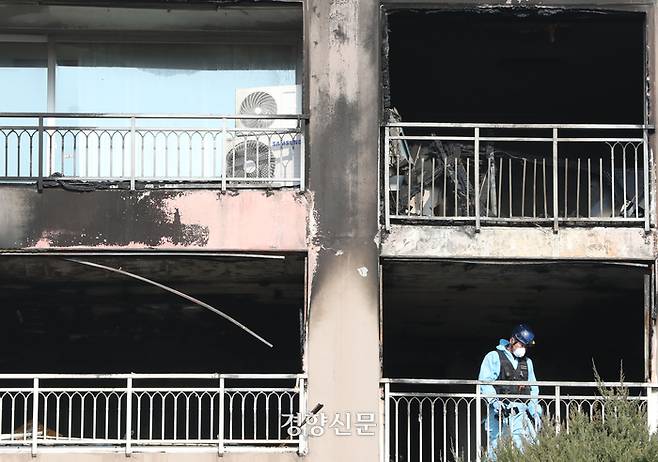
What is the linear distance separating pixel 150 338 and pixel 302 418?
5.68 m

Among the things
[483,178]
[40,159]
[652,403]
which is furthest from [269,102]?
[652,403]

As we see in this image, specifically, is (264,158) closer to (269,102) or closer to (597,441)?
(269,102)

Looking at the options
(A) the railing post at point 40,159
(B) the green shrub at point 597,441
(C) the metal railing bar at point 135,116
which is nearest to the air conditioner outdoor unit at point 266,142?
(C) the metal railing bar at point 135,116

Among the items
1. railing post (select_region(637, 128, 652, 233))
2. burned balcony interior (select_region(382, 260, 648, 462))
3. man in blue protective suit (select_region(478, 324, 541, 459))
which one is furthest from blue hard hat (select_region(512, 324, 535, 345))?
railing post (select_region(637, 128, 652, 233))

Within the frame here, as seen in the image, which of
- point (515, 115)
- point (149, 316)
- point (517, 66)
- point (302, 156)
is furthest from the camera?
point (515, 115)

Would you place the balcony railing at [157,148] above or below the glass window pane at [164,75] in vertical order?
below

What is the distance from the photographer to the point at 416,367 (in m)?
20.5

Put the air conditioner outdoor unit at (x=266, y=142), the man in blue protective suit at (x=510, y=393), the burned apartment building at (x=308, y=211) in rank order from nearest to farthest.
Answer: the man in blue protective suit at (x=510, y=393) < the burned apartment building at (x=308, y=211) < the air conditioner outdoor unit at (x=266, y=142)

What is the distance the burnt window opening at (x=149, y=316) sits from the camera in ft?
52.3

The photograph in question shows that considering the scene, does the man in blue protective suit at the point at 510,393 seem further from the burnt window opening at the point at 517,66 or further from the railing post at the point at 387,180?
the burnt window opening at the point at 517,66

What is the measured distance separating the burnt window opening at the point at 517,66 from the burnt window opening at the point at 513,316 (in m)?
2.28

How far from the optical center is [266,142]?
1584 cm

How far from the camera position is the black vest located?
577 inches

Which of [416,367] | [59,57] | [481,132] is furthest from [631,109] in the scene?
[59,57]
